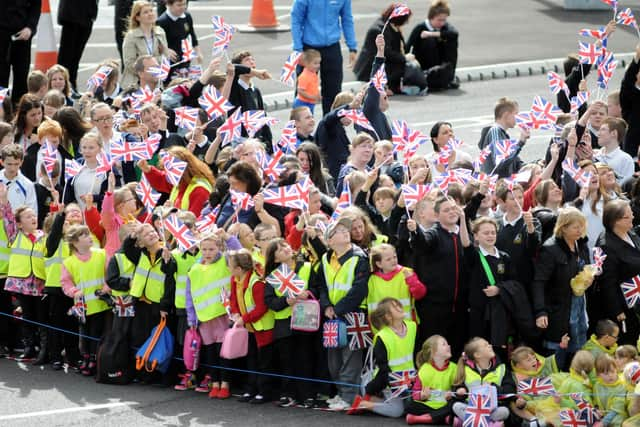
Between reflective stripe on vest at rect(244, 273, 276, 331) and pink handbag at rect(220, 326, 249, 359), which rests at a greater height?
reflective stripe on vest at rect(244, 273, 276, 331)

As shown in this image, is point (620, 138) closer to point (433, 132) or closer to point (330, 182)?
point (433, 132)

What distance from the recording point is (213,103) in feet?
47.6

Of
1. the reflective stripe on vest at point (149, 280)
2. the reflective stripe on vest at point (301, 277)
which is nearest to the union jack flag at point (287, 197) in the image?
the reflective stripe on vest at point (301, 277)

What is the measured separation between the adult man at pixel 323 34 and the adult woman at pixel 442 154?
345 cm

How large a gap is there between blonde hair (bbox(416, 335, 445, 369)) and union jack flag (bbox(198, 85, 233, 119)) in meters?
3.87

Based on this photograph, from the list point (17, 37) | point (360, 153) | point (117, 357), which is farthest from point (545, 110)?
point (17, 37)

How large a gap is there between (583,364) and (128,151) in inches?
185

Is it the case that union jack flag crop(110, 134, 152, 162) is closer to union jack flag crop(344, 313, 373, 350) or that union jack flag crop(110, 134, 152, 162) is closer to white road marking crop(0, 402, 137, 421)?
white road marking crop(0, 402, 137, 421)

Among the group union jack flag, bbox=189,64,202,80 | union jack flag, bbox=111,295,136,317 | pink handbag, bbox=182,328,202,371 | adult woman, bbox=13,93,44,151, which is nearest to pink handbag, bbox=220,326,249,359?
pink handbag, bbox=182,328,202,371

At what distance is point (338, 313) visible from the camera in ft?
38.8

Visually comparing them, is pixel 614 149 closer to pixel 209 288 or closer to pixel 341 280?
pixel 341 280

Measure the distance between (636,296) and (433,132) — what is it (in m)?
3.36

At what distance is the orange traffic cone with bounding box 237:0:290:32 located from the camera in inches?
1034

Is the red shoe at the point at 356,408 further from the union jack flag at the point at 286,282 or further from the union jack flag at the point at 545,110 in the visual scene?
the union jack flag at the point at 545,110
